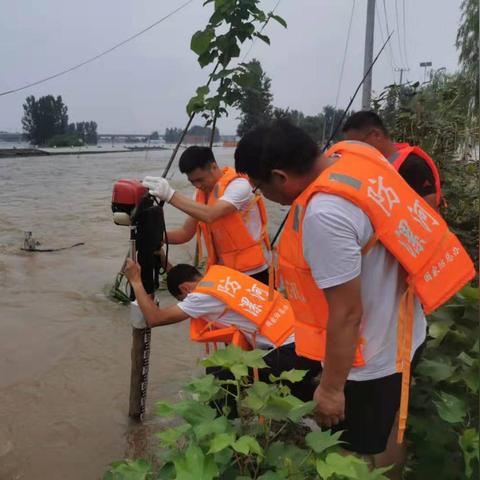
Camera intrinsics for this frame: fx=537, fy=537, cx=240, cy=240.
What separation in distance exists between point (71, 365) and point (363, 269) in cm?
349

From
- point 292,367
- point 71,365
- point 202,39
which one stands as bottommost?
point 71,365

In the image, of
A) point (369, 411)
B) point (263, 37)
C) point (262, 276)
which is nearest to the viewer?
point (369, 411)

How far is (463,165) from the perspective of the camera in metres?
5.61

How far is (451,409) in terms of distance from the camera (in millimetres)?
1589

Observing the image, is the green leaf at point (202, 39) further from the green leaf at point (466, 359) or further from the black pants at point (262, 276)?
the green leaf at point (466, 359)

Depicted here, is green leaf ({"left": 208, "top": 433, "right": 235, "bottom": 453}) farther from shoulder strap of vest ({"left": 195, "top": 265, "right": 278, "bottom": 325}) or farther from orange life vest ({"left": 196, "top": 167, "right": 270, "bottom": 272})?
orange life vest ({"left": 196, "top": 167, "right": 270, "bottom": 272})

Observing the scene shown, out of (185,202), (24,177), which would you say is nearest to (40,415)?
(185,202)

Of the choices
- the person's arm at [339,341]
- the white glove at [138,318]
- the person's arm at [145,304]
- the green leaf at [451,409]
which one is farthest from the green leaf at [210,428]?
the white glove at [138,318]

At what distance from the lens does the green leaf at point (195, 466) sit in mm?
1114

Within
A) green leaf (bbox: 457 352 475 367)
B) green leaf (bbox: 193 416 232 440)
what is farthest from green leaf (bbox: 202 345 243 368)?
green leaf (bbox: 457 352 475 367)

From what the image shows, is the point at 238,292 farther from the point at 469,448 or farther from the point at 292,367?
the point at 469,448

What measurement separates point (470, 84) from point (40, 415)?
1324cm

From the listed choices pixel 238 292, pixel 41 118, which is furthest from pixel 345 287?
pixel 41 118

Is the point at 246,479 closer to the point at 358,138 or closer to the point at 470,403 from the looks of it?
the point at 470,403
